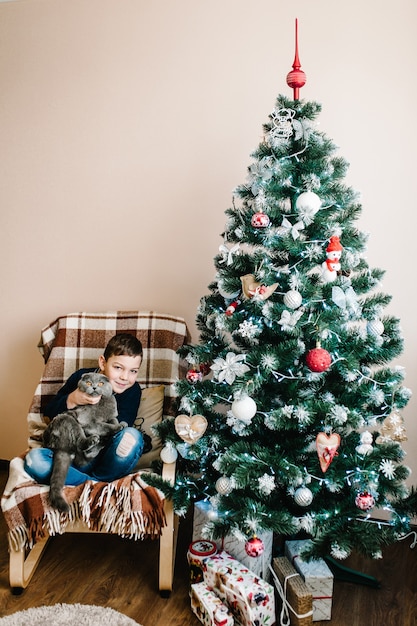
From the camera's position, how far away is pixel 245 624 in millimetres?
1777

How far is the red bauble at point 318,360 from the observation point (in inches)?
67.1

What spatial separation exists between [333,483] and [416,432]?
76cm

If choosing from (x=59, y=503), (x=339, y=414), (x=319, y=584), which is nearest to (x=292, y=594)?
(x=319, y=584)

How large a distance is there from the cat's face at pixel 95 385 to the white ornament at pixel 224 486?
571 millimetres

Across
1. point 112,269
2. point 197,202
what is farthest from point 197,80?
point 112,269

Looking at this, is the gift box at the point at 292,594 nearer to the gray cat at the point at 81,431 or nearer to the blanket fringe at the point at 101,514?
the blanket fringe at the point at 101,514

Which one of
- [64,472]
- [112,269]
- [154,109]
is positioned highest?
[154,109]

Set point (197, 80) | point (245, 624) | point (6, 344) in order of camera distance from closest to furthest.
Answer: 1. point (245, 624)
2. point (197, 80)
3. point (6, 344)

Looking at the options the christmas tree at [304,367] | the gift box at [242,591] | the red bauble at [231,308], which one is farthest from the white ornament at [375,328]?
the gift box at [242,591]

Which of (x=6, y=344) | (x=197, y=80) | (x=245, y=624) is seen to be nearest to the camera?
(x=245, y=624)

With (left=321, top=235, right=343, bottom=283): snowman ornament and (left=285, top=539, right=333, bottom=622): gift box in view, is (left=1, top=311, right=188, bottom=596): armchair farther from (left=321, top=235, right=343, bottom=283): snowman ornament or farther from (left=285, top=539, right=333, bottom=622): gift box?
(left=321, top=235, right=343, bottom=283): snowman ornament

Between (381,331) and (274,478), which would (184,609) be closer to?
(274,478)

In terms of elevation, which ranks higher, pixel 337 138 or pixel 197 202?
pixel 337 138

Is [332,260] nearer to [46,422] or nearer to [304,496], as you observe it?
[304,496]
